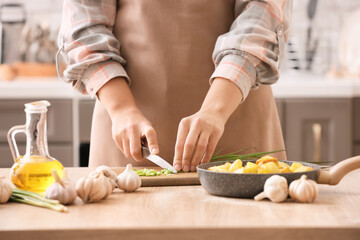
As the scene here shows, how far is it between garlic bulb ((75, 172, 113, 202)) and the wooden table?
0.01 metres

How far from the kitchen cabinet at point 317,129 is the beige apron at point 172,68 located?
1.16 m

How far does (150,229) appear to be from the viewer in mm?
800

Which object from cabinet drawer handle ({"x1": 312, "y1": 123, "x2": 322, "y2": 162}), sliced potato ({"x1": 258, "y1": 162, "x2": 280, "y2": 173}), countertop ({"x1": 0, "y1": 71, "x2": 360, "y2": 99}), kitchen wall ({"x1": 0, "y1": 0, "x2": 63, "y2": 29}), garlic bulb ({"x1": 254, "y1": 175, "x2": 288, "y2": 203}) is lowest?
cabinet drawer handle ({"x1": 312, "y1": 123, "x2": 322, "y2": 162})

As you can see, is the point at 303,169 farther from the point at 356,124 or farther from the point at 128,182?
the point at 356,124

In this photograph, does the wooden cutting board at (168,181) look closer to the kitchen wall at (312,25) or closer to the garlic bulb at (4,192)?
the garlic bulb at (4,192)

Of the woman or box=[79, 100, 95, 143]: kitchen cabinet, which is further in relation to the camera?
box=[79, 100, 95, 143]: kitchen cabinet

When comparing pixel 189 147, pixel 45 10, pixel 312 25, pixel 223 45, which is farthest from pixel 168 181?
pixel 45 10

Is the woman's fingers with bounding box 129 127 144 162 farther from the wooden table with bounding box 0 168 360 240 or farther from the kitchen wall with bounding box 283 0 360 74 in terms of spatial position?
the kitchen wall with bounding box 283 0 360 74

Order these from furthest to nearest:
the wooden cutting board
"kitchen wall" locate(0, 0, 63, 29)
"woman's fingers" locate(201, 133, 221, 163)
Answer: "kitchen wall" locate(0, 0, 63, 29)
"woman's fingers" locate(201, 133, 221, 163)
the wooden cutting board

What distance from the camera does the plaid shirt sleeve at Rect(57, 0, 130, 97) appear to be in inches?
57.7

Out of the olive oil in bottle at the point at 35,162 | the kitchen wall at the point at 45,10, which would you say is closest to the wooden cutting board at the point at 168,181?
the olive oil in bottle at the point at 35,162

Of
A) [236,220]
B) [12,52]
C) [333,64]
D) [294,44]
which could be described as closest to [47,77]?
[12,52]

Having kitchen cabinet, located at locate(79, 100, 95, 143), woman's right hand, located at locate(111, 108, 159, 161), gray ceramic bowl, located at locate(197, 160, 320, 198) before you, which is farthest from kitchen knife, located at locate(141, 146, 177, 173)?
kitchen cabinet, located at locate(79, 100, 95, 143)

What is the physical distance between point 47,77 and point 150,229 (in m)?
2.55
